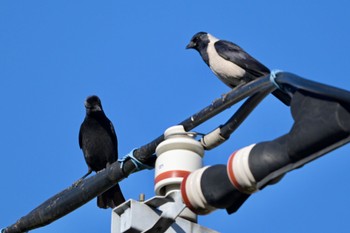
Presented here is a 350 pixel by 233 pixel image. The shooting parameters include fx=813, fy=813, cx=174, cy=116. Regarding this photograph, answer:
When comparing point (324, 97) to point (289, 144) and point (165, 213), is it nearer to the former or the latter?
point (289, 144)

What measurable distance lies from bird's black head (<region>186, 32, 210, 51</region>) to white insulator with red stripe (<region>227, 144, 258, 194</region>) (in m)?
7.13

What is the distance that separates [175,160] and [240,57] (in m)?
5.57

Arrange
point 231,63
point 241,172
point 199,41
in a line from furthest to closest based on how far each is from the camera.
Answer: point 199,41
point 231,63
point 241,172

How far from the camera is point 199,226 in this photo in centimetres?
359

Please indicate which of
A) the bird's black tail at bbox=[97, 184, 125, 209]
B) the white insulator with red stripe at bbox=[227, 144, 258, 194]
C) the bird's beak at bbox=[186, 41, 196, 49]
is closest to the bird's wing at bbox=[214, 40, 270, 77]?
the bird's beak at bbox=[186, 41, 196, 49]

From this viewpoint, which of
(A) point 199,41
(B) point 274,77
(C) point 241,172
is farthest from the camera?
(A) point 199,41

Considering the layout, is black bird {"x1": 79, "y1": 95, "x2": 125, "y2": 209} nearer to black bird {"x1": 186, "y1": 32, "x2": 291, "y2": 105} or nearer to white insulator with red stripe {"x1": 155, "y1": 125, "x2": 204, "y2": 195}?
black bird {"x1": 186, "y1": 32, "x2": 291, "y2": 105}

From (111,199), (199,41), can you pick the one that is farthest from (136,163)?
(199,41)

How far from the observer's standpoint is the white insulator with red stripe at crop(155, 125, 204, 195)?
3697 mm

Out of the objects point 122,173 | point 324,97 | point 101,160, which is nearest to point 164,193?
point 122,173

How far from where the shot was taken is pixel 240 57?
9.22 m

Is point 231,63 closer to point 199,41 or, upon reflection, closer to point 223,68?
point 223,68

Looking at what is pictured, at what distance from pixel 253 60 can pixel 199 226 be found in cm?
566

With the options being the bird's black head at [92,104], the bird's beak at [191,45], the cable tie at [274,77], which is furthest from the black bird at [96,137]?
the cable tie at [274,77]
